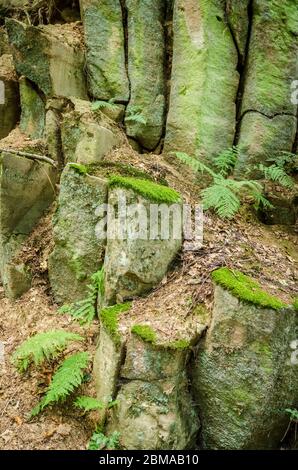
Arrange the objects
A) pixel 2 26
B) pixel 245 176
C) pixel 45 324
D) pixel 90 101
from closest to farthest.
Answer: pixel 45 324 → pixel 245 176 → pixel 90 101 → pixel 2 26

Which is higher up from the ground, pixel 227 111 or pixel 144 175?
pixel 227 111

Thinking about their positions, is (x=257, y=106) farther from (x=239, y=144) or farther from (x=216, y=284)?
(x=216, y=284)

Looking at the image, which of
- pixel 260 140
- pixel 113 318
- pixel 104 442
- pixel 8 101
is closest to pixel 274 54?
pixel 260 140

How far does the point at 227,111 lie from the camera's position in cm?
679

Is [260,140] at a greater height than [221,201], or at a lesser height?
greater

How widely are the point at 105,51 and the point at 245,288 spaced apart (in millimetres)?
5528

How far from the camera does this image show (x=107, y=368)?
3926 millimetres

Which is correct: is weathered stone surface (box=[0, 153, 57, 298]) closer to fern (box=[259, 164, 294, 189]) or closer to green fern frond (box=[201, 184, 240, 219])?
green fern frond (box=[201, 184, 240, 219])

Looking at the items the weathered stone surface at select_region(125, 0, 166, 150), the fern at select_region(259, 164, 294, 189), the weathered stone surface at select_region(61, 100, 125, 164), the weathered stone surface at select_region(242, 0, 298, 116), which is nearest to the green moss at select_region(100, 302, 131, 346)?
the weathered stone surface at select_region(61, 100, 125, 164)

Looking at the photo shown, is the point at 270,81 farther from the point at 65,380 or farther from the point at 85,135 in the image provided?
the point at 65,380

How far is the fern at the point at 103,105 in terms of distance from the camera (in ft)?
20.7
